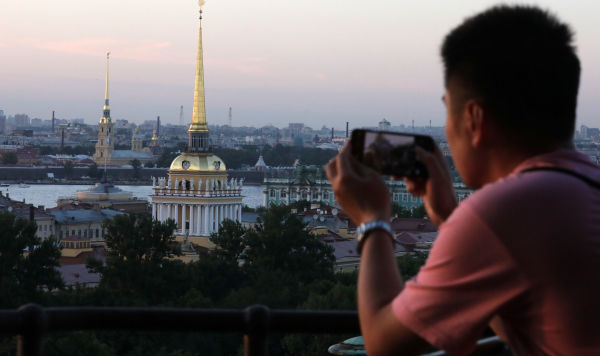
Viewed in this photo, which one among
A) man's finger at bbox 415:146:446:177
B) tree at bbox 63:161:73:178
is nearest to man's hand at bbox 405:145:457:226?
man's finger at bbox 415:146:446:177

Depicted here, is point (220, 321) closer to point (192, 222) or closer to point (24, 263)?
point (24, 263)

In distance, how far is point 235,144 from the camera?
75688mm

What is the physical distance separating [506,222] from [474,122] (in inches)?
3.2

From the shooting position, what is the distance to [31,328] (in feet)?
3.12

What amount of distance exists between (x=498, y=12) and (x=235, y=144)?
75.0m

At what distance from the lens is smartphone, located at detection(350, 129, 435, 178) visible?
0.82 meters

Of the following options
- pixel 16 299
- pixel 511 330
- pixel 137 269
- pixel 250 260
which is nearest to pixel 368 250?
pixel 511 330

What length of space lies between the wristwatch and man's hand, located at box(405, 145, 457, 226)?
0.23 feet

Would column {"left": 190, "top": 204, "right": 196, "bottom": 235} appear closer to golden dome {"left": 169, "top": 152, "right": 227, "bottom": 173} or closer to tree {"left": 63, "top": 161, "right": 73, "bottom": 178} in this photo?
golden dome {"left": 169, "top": 152, "right": 227, "bottom": 173}

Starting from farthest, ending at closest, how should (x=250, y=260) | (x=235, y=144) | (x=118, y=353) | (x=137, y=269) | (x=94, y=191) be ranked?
1. (x=235, y=144)
2. (x=94, y=191)
3. (x=250, y=260)
4. (x=137, y=269)
5. (x=118, y=353)

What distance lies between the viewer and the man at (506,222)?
70cm

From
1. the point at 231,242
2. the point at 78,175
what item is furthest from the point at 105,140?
the point at 231,242

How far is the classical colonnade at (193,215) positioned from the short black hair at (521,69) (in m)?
20.2

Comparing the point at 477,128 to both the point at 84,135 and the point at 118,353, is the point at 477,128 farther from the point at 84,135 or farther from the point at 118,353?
the point at 84,135
